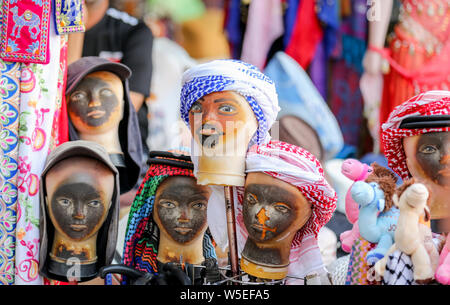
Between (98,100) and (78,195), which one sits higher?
(98,100)

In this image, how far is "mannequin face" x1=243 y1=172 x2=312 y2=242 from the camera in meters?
1.85

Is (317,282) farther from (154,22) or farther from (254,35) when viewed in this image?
(154,22)

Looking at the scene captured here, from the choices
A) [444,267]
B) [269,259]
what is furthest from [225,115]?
[444,267]

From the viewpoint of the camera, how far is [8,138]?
2186 millimetres

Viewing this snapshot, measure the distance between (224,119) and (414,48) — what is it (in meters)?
2.16

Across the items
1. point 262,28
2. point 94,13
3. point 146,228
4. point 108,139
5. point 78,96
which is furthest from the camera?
point 262,28

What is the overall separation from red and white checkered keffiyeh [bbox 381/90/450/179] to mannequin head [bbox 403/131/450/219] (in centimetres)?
3

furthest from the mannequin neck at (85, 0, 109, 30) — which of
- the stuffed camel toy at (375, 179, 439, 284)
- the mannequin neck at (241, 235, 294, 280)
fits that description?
the stuffed camel toy at (375, 179, 439, 284)

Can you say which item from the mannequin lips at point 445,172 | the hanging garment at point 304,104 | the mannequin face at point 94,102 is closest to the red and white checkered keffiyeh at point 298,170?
the mannequin lips at point 445,172

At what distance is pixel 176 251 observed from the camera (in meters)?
2.14

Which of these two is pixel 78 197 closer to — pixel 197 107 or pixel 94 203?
pixel 94 203

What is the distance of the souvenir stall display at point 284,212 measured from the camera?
72.9 inches

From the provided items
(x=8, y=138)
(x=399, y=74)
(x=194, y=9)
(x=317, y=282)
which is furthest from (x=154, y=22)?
(x=317, y=282)
